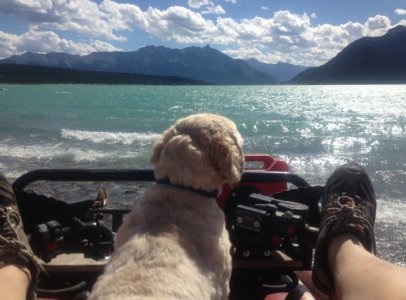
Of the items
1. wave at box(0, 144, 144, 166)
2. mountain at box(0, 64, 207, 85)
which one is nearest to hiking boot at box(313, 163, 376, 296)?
wave at box(0, 144, 144, 166)

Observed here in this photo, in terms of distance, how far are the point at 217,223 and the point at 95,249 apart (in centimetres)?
121

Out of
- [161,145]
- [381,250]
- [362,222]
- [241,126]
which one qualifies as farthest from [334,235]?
[241,126]

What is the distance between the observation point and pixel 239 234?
3582 mm

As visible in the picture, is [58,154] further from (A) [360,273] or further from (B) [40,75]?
(B) [40,75]

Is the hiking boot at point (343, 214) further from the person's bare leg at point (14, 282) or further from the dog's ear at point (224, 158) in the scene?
the person's bare leg at point (14, 282)

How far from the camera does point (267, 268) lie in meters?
3.67

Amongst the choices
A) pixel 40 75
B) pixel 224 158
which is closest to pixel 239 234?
pixel 224 158

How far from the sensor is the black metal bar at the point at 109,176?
3746 millimetres

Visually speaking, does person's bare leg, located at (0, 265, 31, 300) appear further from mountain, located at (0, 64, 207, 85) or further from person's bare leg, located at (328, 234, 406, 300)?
mountain, located at (0, 64, 207, 85)

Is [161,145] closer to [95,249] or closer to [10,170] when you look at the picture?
[95,249]

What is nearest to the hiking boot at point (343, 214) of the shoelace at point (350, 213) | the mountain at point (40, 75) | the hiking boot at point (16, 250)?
the shoelace at point (350, 213)

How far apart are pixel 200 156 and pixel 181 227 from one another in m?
0.50

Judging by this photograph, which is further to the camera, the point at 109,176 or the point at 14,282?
the point at 109,176

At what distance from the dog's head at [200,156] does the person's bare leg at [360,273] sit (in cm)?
88
